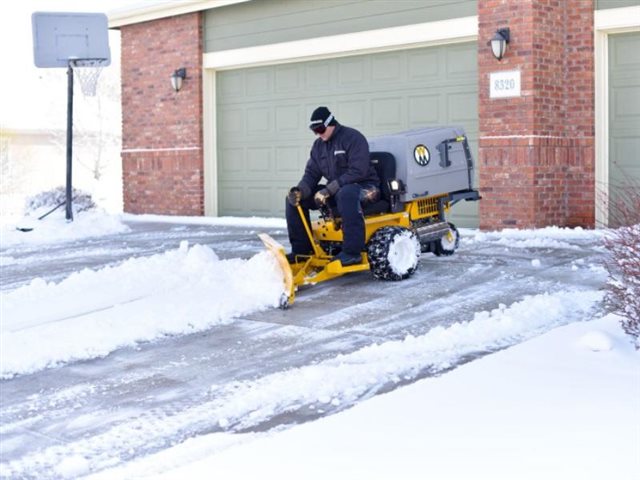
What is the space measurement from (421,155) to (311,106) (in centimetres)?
726

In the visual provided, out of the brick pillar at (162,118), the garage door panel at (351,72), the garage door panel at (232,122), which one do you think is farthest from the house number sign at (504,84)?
the brick pillar at (162,118)

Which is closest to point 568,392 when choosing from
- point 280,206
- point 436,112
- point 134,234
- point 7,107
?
point 436,112

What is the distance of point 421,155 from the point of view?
8.94 meters

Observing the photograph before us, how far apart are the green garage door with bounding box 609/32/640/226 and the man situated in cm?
Result: 536

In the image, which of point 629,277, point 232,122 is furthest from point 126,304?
point 232,122

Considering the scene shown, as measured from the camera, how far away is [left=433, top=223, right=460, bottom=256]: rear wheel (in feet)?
32.1

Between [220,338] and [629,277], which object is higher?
[629,277]

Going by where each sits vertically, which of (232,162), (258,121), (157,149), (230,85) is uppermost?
(230,85)

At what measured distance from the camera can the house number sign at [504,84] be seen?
1284cm

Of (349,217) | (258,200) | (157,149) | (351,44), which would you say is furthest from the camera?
(157,149)

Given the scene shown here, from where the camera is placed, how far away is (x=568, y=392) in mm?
4789

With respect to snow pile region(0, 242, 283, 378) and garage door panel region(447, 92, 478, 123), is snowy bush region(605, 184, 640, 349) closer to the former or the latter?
snow pile region(0, 242, 283, 378)

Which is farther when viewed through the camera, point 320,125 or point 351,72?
point 351,72

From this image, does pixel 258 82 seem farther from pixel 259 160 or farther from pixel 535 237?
pixel 535 237
